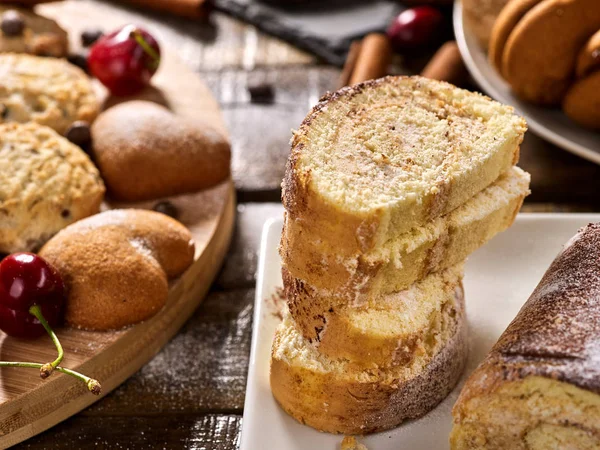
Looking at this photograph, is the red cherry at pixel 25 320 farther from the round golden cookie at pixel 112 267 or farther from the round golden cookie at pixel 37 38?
the round golden cookie at pixel 37 38

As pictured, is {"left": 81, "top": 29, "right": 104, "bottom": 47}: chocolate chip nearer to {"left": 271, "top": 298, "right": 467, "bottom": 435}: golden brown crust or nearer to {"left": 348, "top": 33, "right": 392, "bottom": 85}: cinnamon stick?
{"left": 348, "top": 33, "right": 392, "bottom": 85}: cinnamon stick

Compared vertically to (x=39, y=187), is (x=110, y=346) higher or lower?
lower

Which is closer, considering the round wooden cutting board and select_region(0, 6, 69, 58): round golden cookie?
the round wooden cutting board

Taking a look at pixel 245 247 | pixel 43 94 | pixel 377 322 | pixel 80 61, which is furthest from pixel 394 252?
pixel 80 61

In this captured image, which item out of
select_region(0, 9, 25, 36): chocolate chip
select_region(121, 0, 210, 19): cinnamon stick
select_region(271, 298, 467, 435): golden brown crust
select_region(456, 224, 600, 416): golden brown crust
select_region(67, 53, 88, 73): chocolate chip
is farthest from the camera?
select_region(121, 0, 210, 19): cinnamon stick

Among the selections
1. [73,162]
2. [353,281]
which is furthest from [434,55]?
[353,281]

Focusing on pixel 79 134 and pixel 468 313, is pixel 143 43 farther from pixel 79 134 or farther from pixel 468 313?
pixel 468 313

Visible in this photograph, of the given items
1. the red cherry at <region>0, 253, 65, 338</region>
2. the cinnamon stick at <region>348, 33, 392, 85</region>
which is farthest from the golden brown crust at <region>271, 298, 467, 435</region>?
the cinnamon stick at <region>348, 33, 392, 85</region>

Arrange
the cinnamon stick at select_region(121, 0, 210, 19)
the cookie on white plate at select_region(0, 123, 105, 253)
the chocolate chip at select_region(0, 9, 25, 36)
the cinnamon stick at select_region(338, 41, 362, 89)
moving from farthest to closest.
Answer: the cinnamon stick at select_region(121, 0, 210, 19)
the cinnamon stick at select_region(338, 41, 362, 89)
the chocolate chip at select_region(0, 9, 25, 36)
the cookie on white plate at select_region(0, 123, 105, 253)
